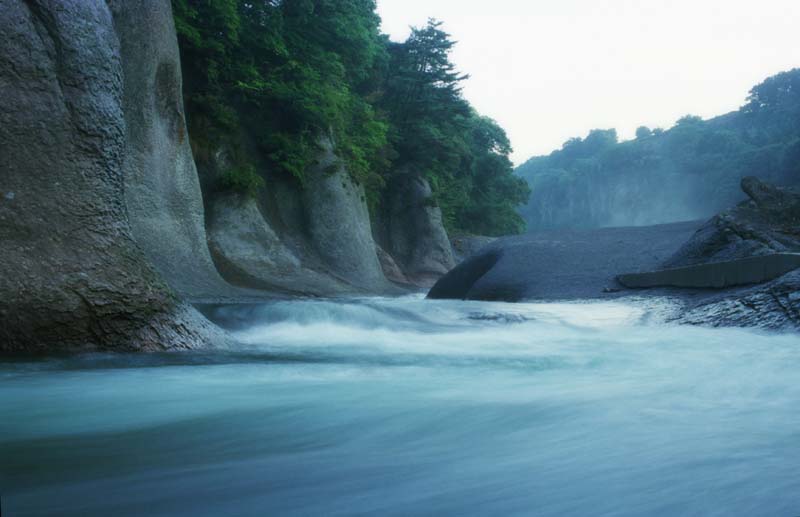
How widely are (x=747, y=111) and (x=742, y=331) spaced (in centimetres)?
7773

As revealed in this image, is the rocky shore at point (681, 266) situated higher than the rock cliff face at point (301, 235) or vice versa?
the rock cliff face at point (301, 235)

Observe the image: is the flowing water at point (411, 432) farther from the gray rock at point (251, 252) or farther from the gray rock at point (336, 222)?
the gray rock at point (336, 222)

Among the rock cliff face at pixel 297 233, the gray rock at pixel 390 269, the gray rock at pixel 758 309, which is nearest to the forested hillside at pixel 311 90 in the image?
the rock cliff face at pixel 297 233

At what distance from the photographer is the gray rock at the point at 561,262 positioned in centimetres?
1079

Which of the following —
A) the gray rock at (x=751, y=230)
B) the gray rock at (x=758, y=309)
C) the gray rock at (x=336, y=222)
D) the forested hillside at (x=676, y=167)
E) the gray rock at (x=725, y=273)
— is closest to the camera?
the gray rock at (x=758, y=309)

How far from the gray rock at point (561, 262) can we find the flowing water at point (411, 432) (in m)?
5.26

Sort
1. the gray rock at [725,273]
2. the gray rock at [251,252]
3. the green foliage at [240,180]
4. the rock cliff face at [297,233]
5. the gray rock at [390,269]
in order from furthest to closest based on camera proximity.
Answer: the gray rock at [390,269], the green foliage at [240,180], the rock cliff face at [297,233], the gray rock at [251,252], the gray rock at [725,273]

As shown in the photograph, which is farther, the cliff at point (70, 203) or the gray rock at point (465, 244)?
the gray rock at point (465, 244)

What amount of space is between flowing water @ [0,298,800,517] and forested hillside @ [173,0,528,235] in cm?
1299

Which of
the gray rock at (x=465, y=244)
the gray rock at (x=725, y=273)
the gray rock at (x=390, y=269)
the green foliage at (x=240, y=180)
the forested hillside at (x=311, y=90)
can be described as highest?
the forested hillside at (x=311, y=90)

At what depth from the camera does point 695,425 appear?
2.62m

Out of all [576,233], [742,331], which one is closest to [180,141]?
[576,233]

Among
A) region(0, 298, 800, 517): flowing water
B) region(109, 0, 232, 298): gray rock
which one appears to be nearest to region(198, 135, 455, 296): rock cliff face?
region(109, 0, 232, 298): gray rock

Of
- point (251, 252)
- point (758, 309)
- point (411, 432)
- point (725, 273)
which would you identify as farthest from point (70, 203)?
point (251, 252)
